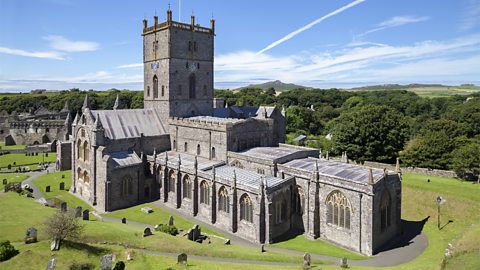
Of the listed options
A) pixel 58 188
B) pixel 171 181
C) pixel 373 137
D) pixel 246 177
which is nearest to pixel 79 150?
pixel 58 188

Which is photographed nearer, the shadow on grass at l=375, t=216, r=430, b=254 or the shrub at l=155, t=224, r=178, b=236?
the shadow on grass at l=375, t=216, r=430, b=254

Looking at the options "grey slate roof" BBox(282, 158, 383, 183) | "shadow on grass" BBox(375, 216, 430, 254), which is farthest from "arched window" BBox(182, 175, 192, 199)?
"shadow on grass" BBox(375, 216, 430, 254)

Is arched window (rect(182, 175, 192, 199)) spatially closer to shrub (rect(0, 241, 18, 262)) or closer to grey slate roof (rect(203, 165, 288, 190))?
grey slate roof (rect(203, 165, 288, 190))

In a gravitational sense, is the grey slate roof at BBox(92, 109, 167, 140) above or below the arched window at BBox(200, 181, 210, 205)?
above

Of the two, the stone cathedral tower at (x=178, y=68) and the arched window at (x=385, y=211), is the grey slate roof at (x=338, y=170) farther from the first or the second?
the stone cathedral tower at (x=178, y=68)

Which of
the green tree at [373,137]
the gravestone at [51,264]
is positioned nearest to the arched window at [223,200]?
the gravestone at [51,264]

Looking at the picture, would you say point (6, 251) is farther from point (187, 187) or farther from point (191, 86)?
point (191, 86)

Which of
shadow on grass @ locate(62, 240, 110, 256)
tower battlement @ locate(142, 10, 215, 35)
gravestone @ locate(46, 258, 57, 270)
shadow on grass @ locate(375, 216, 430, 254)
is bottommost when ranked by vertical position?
shadow on grass @ locate(375, 216, 430, 254)
